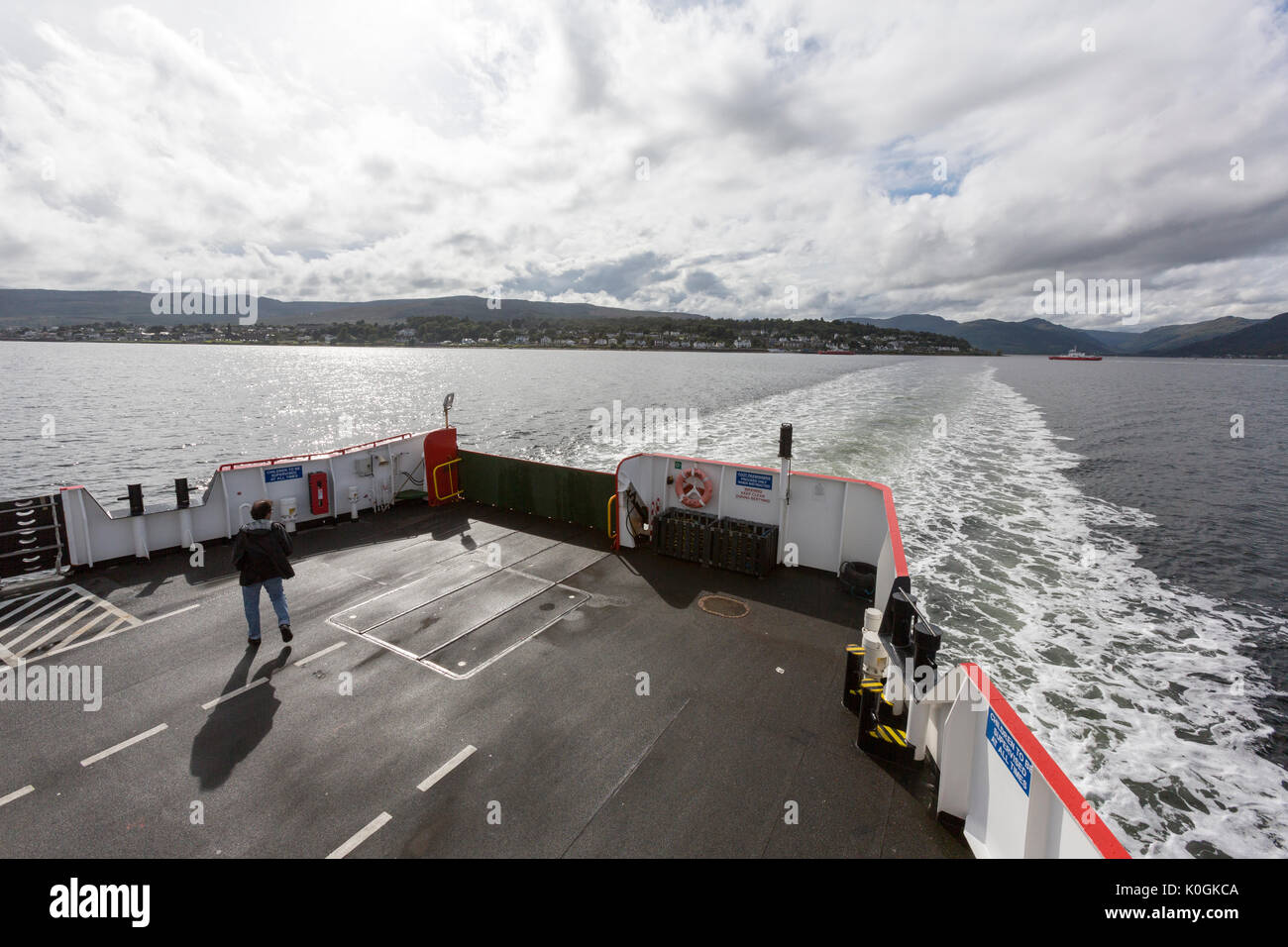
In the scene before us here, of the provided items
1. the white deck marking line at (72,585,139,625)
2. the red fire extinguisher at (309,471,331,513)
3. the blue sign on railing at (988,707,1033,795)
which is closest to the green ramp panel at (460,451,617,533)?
the red fire extinguisher at (309,471,331,513)

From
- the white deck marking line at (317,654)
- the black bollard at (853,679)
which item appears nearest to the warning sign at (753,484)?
the black bollard at (853,679)

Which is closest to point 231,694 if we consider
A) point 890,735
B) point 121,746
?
point 121,746

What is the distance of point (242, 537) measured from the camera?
7.97 m

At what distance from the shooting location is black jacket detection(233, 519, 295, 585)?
7.99 m

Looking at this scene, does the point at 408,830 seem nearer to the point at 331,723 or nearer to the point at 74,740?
the point at 331,723

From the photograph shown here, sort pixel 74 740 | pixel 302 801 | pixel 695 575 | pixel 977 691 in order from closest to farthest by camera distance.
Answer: pixel 977 691 → pixel 302 801 → pixel 74 740 → pixel 695 575

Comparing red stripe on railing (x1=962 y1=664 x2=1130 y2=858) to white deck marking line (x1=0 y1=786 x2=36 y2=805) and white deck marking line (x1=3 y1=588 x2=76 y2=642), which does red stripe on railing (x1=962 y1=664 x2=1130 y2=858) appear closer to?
white deck marking line (x1=0 y1=786 x2=36 y2=805)

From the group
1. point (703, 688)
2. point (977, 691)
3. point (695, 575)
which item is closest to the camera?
point (977, 691)

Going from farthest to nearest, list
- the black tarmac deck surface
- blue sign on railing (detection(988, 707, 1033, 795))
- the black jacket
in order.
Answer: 1. the black jacket
2. the black tarmac deck surface
3. blue sign on railing (detection(988, 707, 1033, 795))

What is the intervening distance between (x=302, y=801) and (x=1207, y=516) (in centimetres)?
3111

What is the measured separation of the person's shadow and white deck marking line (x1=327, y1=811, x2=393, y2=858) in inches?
72.2

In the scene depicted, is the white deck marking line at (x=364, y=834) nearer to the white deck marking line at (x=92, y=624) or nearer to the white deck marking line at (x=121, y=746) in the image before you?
the white deck marking line at (x=121, y=746)

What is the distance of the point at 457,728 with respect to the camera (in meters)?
6.91
